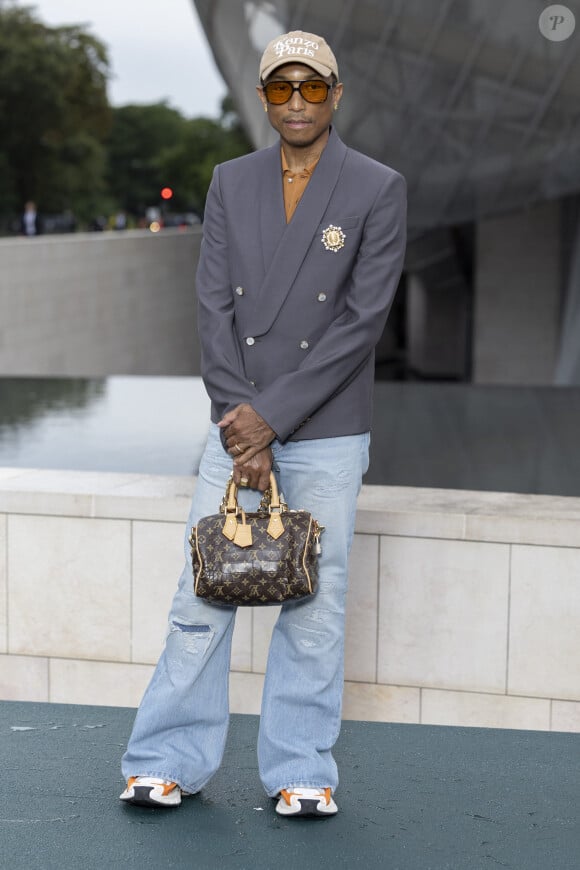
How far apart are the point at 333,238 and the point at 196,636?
3.54 feet

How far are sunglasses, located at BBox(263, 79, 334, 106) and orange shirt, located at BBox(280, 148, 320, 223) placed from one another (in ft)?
0.60

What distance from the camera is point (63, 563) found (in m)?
4.79

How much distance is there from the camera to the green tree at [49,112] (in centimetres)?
5669

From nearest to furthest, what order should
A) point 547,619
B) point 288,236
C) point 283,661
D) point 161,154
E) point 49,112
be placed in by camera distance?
point 288,236
point 283,661
point 547,619
point 49,112
point 161,154

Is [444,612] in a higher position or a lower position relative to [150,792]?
higher

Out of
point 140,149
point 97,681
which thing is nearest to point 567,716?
point 97,681

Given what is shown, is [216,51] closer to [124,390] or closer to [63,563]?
[124,390]

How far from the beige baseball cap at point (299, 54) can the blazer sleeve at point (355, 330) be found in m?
0.33

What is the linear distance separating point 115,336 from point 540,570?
74.0ft

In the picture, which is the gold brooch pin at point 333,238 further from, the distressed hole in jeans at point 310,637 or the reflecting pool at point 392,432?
the reflecting pool at point 392,432

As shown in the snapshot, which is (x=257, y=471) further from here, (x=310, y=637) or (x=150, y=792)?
(x=150, y=792)

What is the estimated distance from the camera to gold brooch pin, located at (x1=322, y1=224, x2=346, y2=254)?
3.11 meters

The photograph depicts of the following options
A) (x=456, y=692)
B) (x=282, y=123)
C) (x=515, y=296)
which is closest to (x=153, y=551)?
(x=456, y=692)

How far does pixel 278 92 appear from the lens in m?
3.07
